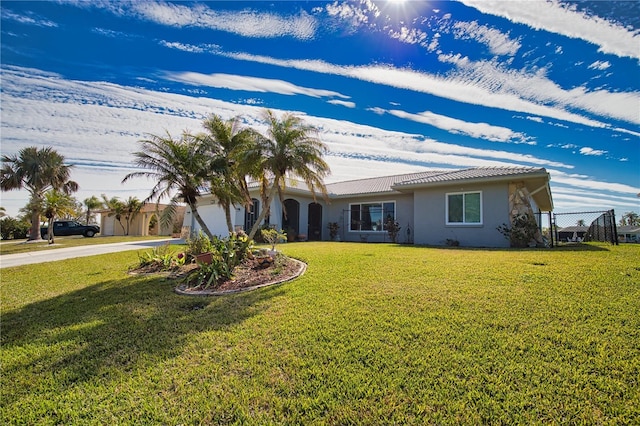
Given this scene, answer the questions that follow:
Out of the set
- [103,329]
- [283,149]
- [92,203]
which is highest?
[92,203]

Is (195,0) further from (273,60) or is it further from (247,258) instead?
(247,258)

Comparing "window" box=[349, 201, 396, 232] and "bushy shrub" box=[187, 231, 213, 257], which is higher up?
"window" box=[349, 201, 396, 232]

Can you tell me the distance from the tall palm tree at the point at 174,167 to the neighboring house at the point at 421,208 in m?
2.63

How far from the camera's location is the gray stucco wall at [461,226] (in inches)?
512

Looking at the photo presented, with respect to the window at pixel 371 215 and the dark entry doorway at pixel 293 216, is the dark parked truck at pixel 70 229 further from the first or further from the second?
the window at pixel 371 215

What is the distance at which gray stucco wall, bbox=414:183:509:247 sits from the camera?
42.7ft

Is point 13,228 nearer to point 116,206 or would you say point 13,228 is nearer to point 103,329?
point 116,206

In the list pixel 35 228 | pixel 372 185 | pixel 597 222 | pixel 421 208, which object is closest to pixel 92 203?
pixel 35 228

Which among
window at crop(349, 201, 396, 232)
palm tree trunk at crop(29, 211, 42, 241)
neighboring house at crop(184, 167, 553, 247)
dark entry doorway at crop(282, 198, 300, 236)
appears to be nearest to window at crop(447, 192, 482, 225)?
neighboring house at crop(184, 167, 553, 247)

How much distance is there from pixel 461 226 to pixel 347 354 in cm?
1213

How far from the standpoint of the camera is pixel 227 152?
10.8m

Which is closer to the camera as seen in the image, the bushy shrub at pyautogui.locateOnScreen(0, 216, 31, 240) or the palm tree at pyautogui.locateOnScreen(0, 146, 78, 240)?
the palm tree at pyautogui.locateOnScreen(0, 146, 78, 240)

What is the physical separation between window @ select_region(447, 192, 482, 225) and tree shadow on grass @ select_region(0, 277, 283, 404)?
35.4 ft

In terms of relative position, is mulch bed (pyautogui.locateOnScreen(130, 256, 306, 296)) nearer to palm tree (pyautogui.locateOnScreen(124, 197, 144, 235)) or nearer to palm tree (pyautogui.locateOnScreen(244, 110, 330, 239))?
palm tree (pyautogui.locateOnScreen(244, 110, 330, 239))
